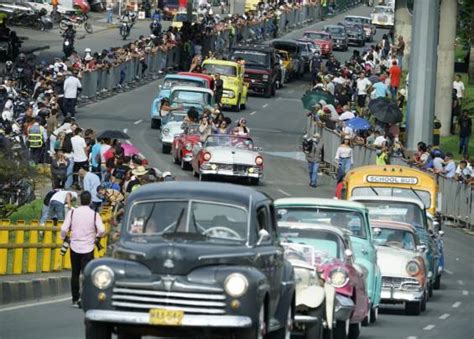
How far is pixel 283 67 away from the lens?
74312 millimetres

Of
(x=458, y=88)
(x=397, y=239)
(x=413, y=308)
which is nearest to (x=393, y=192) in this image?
(x=397, y=239)

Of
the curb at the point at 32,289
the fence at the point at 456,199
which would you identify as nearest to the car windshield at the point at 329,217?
the curb at the point at 32,289

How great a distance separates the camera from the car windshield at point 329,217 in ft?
74.0

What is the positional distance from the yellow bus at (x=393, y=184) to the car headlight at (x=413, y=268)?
7.45 meters

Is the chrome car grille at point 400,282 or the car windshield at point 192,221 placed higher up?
the car windshield at point 192,221

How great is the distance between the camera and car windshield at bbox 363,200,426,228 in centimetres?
2898

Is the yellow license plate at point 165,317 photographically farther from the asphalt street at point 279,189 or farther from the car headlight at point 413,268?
the car headlight at point 413,268

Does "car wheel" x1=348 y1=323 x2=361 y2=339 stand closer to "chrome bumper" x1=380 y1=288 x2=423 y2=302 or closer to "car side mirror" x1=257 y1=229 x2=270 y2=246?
"chrome bumper" x1=380 y1=288 x2=423 y2=302

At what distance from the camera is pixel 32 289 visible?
2402 cm

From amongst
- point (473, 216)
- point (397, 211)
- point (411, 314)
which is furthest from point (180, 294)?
point (473, 216)

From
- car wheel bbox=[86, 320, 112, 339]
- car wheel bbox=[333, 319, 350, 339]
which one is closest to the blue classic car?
car wheel bbox=[333, 319, 350, 339]

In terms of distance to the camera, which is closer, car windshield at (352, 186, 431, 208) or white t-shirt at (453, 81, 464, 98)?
car windshield at (352, 186, 431, 208)

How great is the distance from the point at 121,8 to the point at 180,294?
85.9 metres

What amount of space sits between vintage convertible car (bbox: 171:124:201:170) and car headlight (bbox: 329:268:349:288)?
83.1ft
